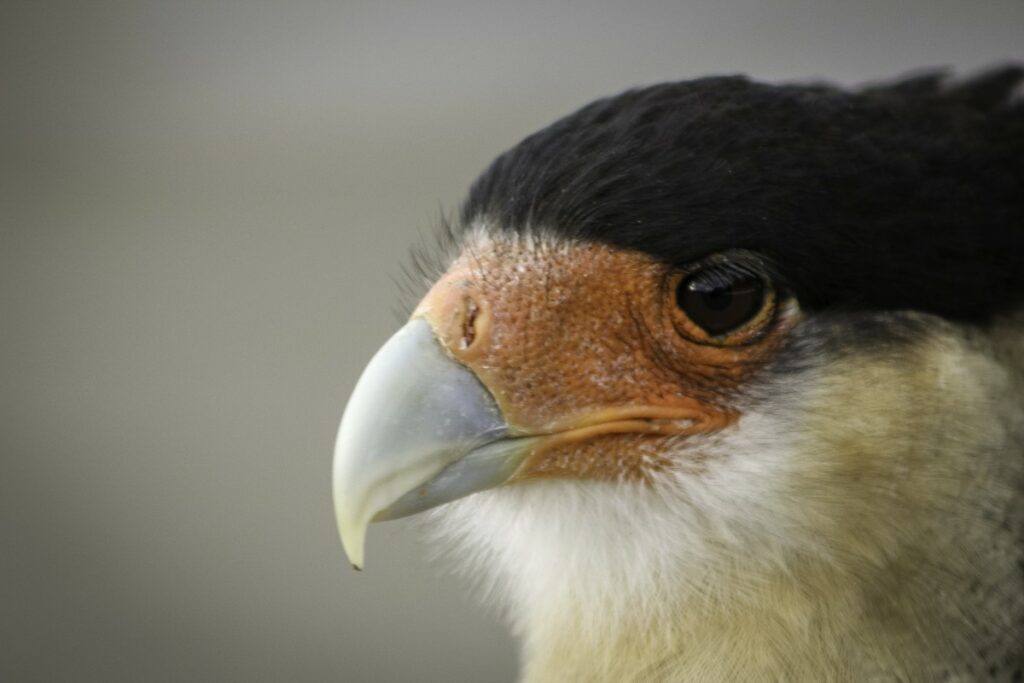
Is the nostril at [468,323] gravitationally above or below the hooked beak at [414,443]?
above

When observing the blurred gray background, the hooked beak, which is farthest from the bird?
the blurred gray background

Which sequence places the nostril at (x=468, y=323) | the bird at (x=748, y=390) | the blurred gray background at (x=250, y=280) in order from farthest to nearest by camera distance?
the blurred gray background at (x=250, y=280), the nostril at (x=468, y=323), the bird at (x=748, y=390)

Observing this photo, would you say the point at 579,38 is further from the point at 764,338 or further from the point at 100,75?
the point at 764,338

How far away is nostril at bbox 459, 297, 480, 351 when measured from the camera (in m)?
1.64

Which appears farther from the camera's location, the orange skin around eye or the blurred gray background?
the blurred gray background

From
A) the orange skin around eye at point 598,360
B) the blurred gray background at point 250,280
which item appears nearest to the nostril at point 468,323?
the orange skin around eye at point 598,360

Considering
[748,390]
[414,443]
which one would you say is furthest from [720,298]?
[414,443]

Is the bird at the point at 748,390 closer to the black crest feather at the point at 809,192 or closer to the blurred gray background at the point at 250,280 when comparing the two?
the black crest feather at the point at 809,192

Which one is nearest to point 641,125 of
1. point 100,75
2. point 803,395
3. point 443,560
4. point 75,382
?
point 803,395

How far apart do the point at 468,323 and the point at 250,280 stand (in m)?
3.88

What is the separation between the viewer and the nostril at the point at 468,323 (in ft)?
5.39

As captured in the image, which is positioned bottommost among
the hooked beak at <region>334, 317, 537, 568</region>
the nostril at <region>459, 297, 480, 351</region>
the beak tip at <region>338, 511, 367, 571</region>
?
the beak tip at <region>338, 511, 367, 571</region>

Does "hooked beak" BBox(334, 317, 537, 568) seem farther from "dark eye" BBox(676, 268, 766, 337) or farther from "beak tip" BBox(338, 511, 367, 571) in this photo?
"dark eye" BBox(676, 268, 766, 337)

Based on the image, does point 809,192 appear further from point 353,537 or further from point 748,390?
point 353,537
